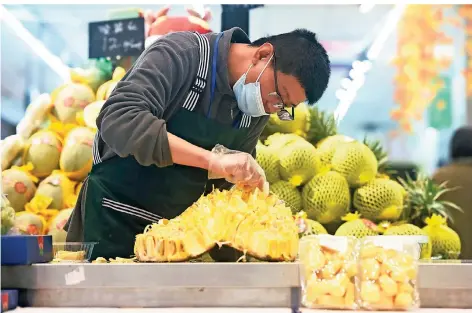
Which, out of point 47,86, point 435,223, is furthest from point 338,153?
point 47,86

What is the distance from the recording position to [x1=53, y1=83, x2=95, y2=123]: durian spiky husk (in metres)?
3.65

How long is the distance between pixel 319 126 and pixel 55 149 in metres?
1.44

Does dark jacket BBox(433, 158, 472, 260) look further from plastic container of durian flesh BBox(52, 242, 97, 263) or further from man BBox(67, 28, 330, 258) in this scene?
plastic container of durian flesh BBox(52, 242, 97, 263)

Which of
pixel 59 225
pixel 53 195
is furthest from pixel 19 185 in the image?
pixel 59 225

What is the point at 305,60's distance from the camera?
8.21 feet

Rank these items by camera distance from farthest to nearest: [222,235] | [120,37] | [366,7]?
[366,7] < [120,37] < [222,235]

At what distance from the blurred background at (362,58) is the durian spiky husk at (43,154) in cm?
16

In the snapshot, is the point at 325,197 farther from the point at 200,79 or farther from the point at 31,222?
the point at 31,222

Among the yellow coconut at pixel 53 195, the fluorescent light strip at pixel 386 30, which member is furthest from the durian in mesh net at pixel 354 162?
the yellow coconut at pixel 53 195

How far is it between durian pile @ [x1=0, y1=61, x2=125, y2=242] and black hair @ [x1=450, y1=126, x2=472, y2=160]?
2.03 metres

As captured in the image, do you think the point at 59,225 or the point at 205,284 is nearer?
the point at 205,284

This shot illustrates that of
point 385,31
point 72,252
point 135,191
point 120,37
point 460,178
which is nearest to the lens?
point 72,252

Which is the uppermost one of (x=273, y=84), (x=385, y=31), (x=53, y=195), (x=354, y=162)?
(x=385, y=31)

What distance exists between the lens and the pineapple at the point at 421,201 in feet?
12.4
